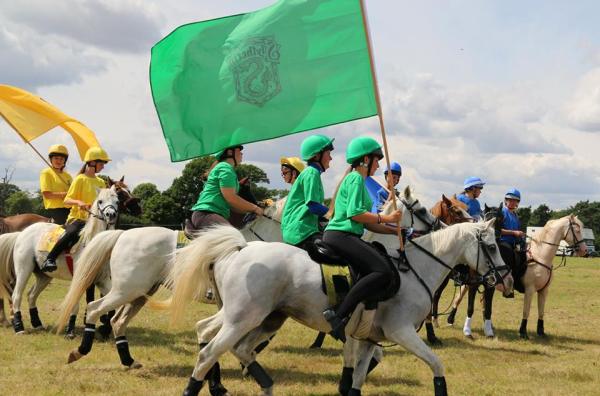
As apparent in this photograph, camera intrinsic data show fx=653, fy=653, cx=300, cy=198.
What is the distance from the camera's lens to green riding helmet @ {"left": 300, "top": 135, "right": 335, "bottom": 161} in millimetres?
7188

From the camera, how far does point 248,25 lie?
7.05 meters

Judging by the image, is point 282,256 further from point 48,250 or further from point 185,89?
point 48,250

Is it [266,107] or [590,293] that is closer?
[266,107]

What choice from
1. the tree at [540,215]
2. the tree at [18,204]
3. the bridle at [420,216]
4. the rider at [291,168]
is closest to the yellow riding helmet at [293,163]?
the rider at [291,168]

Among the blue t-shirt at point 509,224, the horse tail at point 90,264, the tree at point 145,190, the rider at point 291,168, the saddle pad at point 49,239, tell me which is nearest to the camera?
the horse tail at point 90,264

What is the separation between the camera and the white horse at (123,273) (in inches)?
334

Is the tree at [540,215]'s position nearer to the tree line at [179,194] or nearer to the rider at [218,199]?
the tree line at [179,194]

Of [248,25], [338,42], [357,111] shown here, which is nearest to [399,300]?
[357,111]

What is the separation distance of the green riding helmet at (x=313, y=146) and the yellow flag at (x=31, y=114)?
6.70m

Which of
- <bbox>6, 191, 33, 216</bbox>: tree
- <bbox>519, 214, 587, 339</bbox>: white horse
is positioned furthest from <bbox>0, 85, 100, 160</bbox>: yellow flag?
<bbox>6, 191, 33, 216</bbox>: tree

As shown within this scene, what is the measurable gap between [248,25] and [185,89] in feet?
3.18

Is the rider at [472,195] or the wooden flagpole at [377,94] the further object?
the rider at [472,195]

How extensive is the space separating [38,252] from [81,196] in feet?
5.90

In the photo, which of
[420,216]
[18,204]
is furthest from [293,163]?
[18,204]
